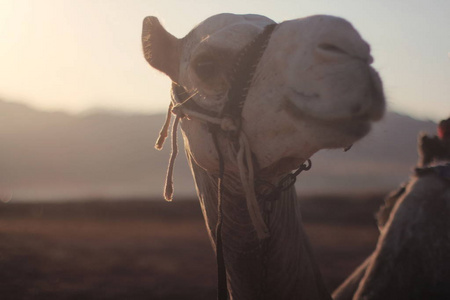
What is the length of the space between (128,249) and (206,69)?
47.9ft

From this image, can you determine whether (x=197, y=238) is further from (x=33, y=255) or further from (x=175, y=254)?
(x=33, y=255)

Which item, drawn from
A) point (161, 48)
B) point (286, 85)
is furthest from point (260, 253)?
point (161, 48)

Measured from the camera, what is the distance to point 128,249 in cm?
1702

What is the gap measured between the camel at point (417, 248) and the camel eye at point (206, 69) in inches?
45.3

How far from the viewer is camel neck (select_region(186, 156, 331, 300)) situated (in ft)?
10.3

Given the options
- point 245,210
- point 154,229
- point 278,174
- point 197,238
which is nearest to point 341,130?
point 278,174

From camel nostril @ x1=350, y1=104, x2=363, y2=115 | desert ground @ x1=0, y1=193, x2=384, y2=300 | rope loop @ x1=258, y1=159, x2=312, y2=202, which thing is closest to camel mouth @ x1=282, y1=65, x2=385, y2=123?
camel nostril @ x1=350, y1=104, x2=363, y2=115

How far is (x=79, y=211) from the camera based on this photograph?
30938 mm

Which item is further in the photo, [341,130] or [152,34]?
[152,34]

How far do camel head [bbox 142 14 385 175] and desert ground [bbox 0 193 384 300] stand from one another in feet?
23.7

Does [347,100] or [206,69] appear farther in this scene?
[206,69]

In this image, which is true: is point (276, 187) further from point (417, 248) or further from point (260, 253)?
point (417, 248)

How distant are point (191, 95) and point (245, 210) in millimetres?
681

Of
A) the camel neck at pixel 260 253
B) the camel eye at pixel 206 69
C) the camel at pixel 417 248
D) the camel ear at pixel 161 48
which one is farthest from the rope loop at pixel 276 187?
the camel ear at pixel 161 48
